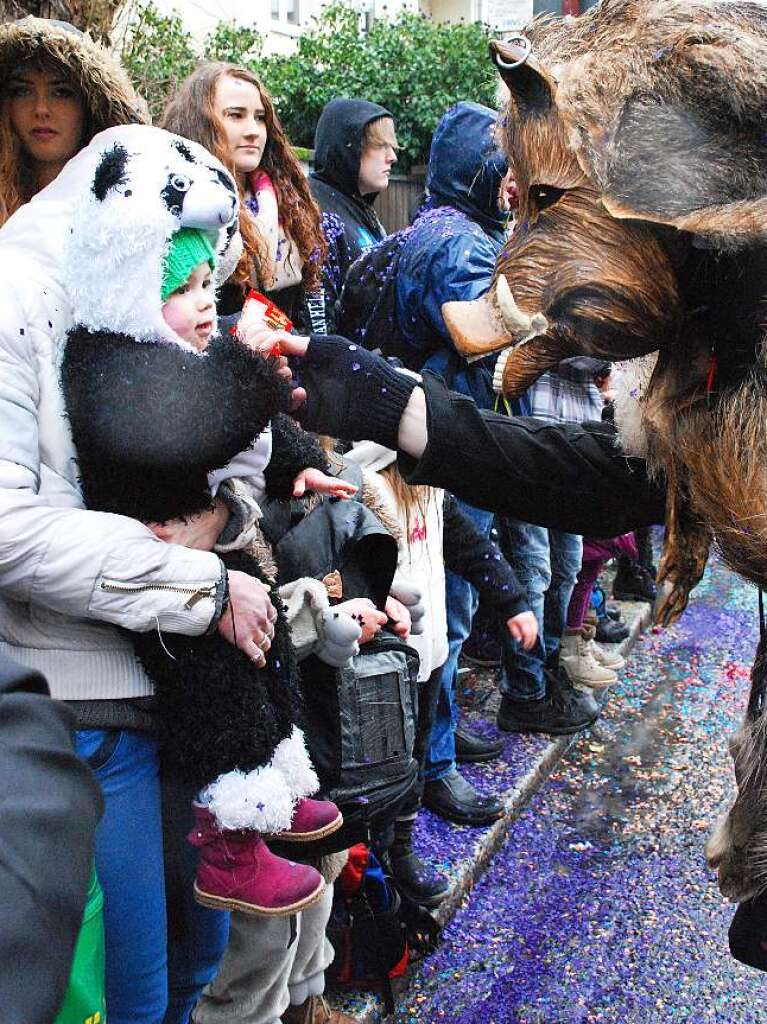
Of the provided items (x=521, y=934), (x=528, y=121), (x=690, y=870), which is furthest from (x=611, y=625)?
(x=528, y=121)

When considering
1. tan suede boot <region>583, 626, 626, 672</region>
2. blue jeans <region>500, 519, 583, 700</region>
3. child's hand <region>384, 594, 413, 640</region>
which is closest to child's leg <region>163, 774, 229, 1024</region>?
child's hand <region>384, 594, 413, 640</region>

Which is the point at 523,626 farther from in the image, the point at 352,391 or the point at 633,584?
the point at 633,584

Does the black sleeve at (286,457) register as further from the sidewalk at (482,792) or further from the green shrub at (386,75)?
the green shrub at (386,75)

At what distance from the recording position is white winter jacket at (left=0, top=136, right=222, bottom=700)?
1723 millimetres

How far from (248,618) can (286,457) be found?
Result: 49 cm

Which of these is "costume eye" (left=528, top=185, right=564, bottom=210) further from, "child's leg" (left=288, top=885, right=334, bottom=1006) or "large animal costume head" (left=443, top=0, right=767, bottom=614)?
"child's leg" (left=288, top=885, right=334, bottom=1006)

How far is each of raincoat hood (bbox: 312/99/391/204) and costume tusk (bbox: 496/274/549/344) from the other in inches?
125

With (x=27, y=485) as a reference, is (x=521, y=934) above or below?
below

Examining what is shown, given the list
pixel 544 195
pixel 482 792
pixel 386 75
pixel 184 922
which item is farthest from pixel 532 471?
pixel 386 75

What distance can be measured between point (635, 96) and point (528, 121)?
16 centimetres

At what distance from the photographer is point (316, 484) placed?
7.45ft

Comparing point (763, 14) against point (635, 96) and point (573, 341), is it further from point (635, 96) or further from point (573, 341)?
point (573, 341)

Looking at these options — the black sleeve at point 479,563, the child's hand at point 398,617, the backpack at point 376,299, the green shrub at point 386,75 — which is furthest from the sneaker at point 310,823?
the green shrub at point 386,75

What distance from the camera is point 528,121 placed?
151 centimetres
